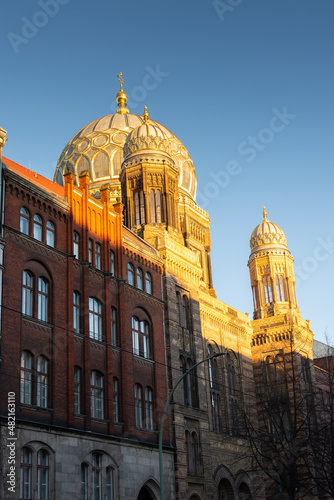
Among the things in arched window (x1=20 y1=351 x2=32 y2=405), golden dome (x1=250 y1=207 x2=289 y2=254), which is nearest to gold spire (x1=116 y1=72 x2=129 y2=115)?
golden dome (x1=250 y1=207 x2=289 y2=254)

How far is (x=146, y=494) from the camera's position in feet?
121

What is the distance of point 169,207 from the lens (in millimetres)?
48656

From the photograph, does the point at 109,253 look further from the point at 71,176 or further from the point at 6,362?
the point at 6,362

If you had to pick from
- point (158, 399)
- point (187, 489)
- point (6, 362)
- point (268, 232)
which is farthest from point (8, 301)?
point (268, 232)

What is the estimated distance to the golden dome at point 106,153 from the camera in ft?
205

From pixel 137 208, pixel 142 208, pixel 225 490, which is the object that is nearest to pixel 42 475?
pixel 225 490

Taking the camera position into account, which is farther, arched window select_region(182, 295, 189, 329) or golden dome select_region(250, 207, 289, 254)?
golden dome select_region(250, 207, 289, 254)

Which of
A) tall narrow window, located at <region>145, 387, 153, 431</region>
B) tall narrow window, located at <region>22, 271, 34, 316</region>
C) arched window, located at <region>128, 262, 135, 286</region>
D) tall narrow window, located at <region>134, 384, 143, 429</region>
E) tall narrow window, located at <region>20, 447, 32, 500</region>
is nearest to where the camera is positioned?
tall narrow window, located at <region>20, 447, 32, 500</region>

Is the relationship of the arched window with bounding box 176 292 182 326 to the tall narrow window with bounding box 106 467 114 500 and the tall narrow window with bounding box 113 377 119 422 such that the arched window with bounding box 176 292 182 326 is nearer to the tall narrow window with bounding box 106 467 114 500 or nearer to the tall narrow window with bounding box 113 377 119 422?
the tall narrow window with bounding box 113 377 119 422

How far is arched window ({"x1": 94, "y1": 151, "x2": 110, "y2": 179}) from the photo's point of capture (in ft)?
205

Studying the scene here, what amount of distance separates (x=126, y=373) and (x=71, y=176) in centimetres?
1086

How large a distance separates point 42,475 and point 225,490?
20079 mm

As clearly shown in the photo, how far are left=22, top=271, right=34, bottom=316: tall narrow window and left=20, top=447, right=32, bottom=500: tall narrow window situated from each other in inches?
243

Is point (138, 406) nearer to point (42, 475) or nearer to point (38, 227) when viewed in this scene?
point (42, 475)
